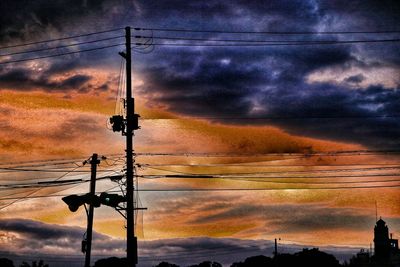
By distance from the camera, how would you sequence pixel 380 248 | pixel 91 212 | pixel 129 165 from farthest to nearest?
pixel 380 248 < pixel 91 212 < pixel 129 165

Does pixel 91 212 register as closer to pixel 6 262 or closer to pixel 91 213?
pixel 91 213

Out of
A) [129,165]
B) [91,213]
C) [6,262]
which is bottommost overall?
[6,262]

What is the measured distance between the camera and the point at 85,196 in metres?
33.9

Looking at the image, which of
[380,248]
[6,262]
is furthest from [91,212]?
[6,262]

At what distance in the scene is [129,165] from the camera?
91.7ft

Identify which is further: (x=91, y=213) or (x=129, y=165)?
(x=91, y=213)

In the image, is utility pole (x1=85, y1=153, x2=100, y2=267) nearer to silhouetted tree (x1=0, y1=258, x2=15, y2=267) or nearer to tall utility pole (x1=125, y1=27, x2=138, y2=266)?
tall utility pole (x1=125, y1=27, x2=138, y2=266)

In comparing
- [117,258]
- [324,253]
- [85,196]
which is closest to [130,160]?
[85,196]

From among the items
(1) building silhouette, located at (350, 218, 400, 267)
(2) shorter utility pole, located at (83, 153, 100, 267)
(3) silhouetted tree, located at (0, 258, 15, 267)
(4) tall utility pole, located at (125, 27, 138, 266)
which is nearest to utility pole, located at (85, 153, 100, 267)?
(2) shorter utility pole, located at (83, 153, 100, 267)

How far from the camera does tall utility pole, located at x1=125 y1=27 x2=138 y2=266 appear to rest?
27.0m

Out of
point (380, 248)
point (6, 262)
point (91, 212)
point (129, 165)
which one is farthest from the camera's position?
point (6, 262)

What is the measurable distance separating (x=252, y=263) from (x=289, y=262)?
19352mm

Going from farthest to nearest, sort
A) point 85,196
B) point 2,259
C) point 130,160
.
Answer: point 2,259
point 85,196
point 130,160

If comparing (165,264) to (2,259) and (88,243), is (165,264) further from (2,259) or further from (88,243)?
(88,243)
